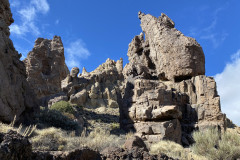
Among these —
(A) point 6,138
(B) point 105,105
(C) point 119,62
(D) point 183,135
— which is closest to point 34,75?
(B) point 105,105

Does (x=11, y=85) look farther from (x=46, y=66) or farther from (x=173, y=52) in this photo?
(x=46, y=66)

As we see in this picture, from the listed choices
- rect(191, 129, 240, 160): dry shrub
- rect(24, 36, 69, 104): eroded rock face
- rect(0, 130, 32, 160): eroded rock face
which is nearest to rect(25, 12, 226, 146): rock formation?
rect(191, 129, 240, 160): dry shrub

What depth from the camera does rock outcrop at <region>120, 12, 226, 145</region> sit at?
1252cm

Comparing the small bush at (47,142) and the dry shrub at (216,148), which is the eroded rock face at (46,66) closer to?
the small bush at (47,142)

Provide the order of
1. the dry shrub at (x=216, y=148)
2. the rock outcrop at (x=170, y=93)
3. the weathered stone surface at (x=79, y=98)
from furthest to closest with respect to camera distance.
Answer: the weathered stone surface at (x=79, y=98)
the rock outcrop at (x=170, y=93)
the dry shrub at (x=216, y=148)

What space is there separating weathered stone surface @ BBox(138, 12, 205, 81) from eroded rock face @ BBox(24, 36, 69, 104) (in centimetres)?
2588

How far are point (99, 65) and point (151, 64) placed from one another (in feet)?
160

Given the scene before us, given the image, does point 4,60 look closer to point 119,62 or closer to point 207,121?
point 207,121

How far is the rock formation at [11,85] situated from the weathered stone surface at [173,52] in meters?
10.5

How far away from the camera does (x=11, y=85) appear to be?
10.5 meters

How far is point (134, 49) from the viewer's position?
811 inches

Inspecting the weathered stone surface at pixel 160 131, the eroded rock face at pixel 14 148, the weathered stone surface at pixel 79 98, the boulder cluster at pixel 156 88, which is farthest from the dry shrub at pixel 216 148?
the weathered stone surface at pixel 79 98

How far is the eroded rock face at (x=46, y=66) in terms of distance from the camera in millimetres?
37719

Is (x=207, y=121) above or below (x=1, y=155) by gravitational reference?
above
